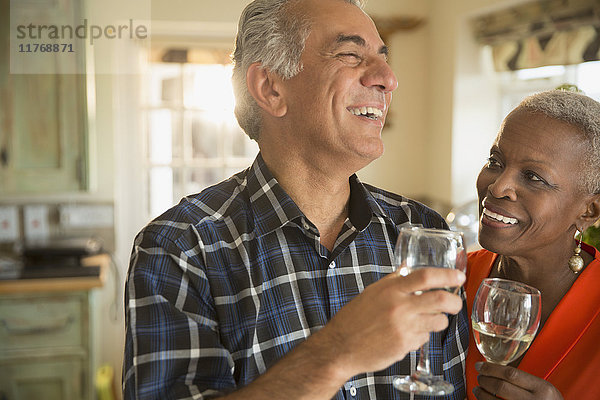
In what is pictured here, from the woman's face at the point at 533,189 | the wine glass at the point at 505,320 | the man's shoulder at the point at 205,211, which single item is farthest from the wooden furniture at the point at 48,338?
the wine glass at the point at 505,320

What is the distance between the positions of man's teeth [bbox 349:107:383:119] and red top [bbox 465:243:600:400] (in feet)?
1.67

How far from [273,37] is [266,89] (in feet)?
0.40

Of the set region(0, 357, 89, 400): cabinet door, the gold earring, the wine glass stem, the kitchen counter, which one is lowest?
region(0, 357, 89, 400): cabinet door

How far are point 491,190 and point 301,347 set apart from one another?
0.65 m

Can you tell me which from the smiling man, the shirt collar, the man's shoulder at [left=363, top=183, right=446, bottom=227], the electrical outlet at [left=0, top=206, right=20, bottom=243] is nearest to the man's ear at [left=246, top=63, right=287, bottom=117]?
the smiling man

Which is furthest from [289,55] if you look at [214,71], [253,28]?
[214,71]

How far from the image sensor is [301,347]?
3.07 ft

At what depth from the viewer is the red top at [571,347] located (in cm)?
122

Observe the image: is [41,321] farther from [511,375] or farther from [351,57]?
[511,375]

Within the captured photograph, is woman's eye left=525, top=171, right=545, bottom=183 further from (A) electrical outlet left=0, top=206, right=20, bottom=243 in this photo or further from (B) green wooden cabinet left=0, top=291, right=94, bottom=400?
(A) electrical outlet left=0, top=206, right=20, bottom=243

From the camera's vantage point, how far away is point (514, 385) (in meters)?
1.07

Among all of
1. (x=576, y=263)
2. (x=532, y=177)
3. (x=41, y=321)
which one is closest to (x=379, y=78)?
(x=532, y=177)

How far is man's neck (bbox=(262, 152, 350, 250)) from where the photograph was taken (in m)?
1.34

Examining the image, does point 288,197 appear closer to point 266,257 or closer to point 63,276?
point 266,257
